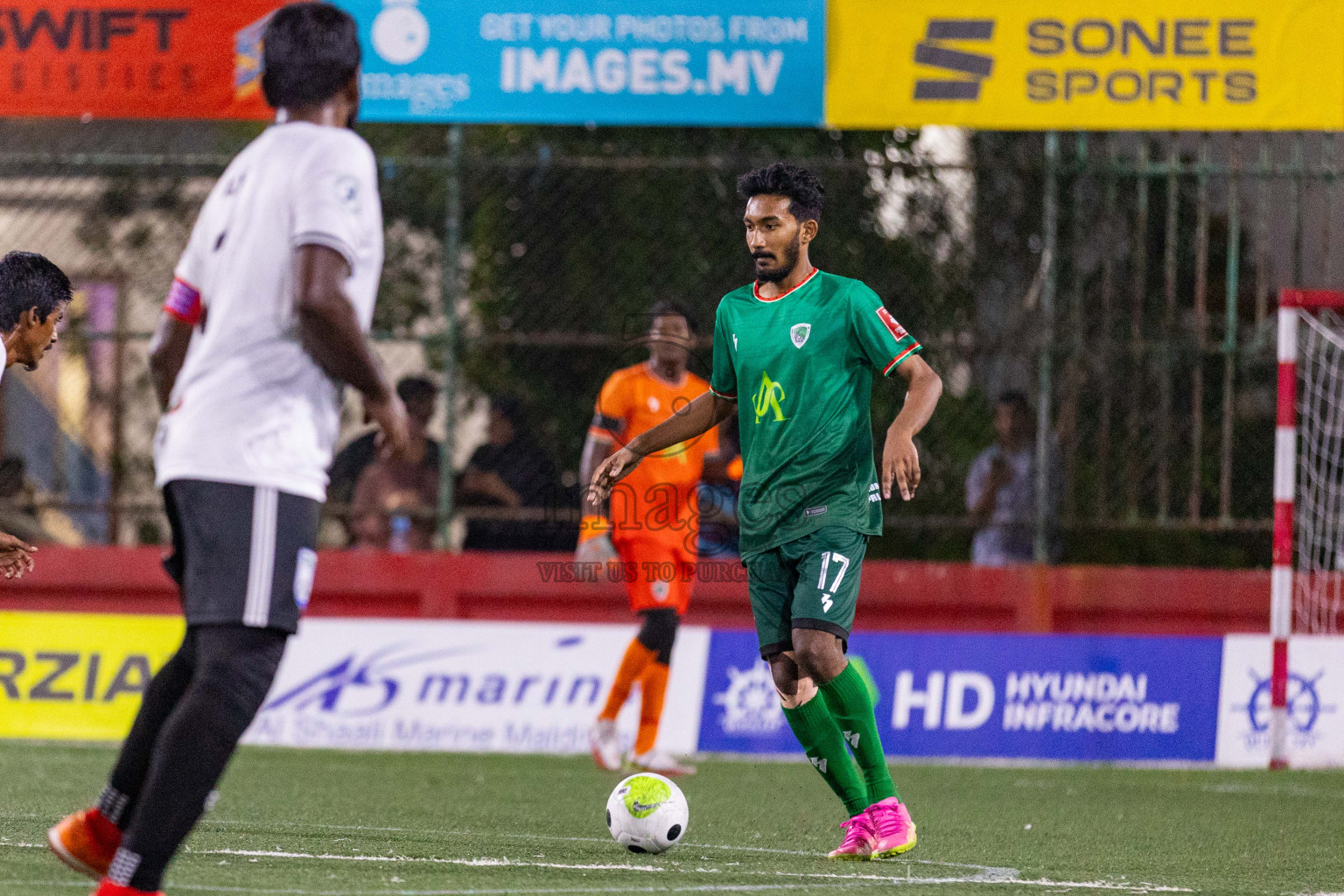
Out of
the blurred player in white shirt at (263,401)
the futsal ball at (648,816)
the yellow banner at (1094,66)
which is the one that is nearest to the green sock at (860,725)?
the futsal ball at (648,816)

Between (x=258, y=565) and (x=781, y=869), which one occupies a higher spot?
(x=258, y=565)

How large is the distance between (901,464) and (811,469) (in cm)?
55

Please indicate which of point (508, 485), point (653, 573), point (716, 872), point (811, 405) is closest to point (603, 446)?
point (653, 573)

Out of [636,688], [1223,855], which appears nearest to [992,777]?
[636,688]

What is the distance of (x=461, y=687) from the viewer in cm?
1062

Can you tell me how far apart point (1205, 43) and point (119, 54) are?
21.9 feet

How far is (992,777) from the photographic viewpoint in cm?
948

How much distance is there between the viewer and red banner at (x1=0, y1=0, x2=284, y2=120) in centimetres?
1113

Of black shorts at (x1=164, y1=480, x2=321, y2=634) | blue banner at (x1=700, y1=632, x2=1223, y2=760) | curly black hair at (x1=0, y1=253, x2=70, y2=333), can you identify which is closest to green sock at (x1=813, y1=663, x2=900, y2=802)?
black shorts at (x1=164, y1=480, x2=321, y2=634)

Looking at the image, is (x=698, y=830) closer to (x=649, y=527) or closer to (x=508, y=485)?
(x=649, y=527)

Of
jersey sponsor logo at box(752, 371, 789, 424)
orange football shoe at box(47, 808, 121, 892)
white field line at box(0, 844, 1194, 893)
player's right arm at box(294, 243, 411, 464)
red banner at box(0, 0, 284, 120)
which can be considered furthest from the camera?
red banner at box(0, 0, 284, 120)

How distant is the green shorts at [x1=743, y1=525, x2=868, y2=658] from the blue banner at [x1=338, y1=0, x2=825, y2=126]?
17.4ft

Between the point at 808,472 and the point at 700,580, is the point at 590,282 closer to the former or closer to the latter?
the point at 700,580

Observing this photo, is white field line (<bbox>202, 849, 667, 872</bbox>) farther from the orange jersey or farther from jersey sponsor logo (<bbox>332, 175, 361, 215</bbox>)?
the orange jersey
